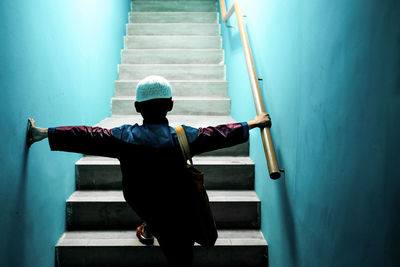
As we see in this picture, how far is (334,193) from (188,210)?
0.64 m

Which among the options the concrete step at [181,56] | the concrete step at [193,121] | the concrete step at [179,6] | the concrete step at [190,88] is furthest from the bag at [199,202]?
the concrete step at [179,6]

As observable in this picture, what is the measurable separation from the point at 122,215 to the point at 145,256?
337 mm

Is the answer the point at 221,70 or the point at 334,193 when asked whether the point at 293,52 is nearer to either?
the point at 334,193

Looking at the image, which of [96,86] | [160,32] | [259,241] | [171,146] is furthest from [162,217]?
[160,32]

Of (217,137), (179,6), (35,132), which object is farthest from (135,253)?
(179,6)

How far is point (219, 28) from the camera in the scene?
4344 mm

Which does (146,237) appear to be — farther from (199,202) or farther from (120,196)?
(199,202)

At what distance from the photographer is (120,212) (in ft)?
6.98

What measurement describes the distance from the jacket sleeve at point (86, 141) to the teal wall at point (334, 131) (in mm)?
832

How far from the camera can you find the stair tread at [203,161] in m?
2.34

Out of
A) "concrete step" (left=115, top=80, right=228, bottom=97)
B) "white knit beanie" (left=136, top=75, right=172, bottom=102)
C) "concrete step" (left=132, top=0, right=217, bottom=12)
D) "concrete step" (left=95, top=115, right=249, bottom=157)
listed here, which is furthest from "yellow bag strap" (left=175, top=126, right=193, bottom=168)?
"concrete step" (left=132, top=0, right=217, bottom=12)

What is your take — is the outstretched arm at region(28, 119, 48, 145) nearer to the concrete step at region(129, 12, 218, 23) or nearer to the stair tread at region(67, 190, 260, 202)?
the stair tread at region(67, 190, 260, 202)

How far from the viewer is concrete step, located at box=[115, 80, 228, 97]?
359 cm

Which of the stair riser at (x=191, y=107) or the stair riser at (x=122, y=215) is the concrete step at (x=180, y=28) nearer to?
the stair riser at (x=191, y=107)
